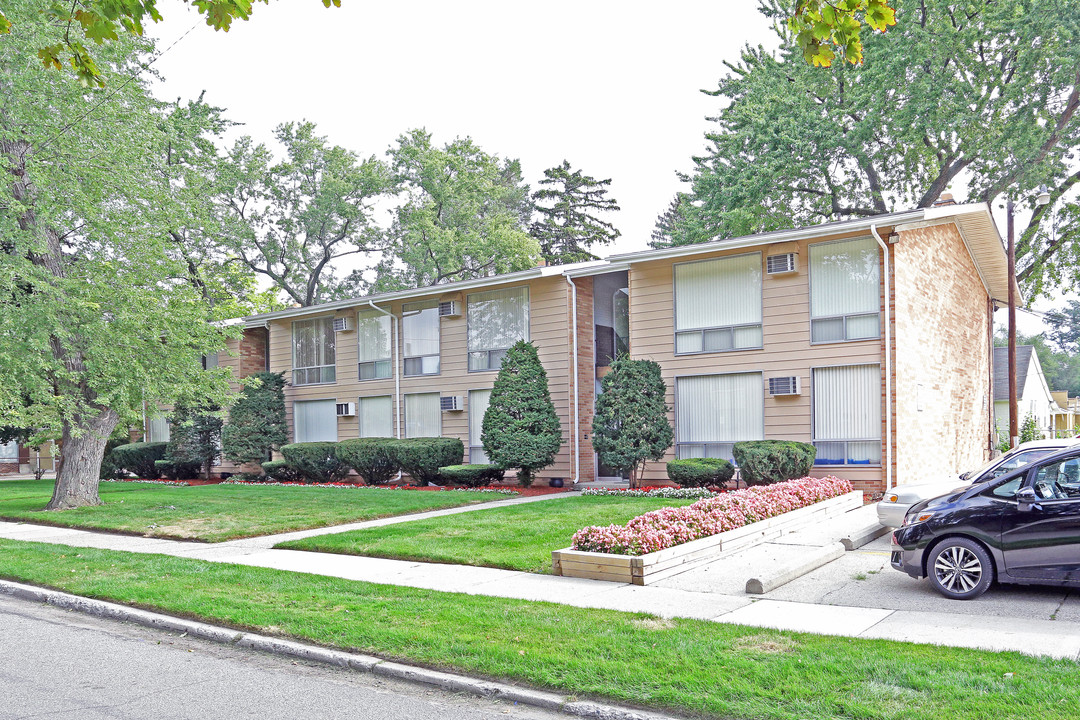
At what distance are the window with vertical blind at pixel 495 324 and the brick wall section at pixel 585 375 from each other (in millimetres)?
1407

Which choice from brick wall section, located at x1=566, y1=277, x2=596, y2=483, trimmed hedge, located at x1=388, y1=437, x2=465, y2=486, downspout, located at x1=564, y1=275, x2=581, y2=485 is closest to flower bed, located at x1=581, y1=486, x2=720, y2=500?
downspout, located at x1=564, y1=275, x2=581, y2=485

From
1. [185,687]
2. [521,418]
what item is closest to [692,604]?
[185,687]

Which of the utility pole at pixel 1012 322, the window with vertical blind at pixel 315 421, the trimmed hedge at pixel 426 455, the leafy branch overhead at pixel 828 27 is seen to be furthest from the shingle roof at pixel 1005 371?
the leafy branch overhead at pixel 828 27

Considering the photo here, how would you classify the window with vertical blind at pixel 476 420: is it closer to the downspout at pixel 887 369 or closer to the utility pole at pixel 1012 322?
the downspout at pixel 887 369

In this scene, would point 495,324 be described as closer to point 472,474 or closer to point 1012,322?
point 472,474

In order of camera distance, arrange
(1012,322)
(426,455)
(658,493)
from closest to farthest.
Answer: (658,493) → (426,455) → (1012,322)

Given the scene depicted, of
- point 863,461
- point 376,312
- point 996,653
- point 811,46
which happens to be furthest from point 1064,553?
point 376,312

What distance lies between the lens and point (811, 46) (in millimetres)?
5137

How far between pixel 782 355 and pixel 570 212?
38853 millimetres

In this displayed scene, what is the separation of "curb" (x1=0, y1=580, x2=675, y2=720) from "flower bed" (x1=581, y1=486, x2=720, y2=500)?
33.2 ft

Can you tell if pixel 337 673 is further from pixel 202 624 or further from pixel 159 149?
pixel 159 149

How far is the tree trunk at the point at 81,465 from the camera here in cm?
1677

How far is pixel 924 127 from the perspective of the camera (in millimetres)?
26812

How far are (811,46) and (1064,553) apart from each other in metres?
5.14
